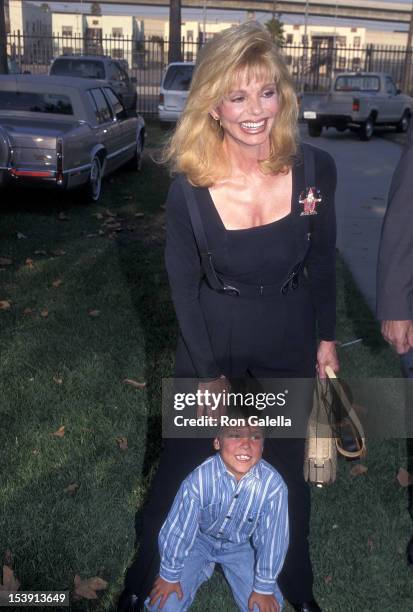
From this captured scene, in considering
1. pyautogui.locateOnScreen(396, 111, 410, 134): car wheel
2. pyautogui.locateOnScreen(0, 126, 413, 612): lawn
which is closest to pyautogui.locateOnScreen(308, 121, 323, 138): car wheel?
pyautogui.locateOnScreen(396, 111, 410, 134): car wheel

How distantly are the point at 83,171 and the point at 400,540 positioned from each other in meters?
7.74

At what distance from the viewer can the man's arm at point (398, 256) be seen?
8.14 ft

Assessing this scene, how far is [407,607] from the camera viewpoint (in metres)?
3.06

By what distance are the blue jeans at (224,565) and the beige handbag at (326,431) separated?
39 cm

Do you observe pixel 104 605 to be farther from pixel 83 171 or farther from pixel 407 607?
pixel 83 171

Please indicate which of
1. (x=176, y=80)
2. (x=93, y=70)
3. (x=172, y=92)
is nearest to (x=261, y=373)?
(x=172, y=92)

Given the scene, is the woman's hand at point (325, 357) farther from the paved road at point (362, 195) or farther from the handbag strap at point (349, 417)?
the paved road at point (362, 195)

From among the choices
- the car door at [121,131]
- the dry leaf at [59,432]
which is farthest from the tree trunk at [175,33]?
the dry leaf at [59,432]

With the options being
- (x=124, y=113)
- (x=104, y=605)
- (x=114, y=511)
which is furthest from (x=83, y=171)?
(x=104, y=605)

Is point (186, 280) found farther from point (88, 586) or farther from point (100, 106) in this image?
point (100, 106)

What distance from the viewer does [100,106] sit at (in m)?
11.4

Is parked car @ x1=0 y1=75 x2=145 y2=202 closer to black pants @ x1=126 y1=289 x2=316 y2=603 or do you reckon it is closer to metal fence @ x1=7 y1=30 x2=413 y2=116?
metal fence @ x1=7 y1=30 x2=413 y2=116

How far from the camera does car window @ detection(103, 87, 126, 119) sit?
12.1 metres

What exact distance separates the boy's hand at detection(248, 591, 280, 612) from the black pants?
0.49 feet
